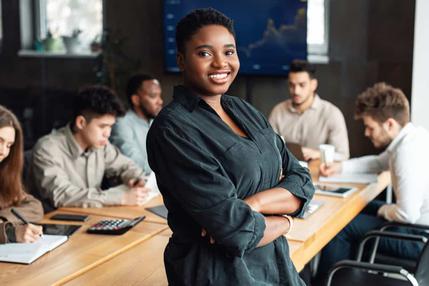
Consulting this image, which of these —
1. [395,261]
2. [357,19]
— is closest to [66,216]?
[395,261]

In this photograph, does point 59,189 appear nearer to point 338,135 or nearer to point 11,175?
point 11,175

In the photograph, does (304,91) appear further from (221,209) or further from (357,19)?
(221,209)

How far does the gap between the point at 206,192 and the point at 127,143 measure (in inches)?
102

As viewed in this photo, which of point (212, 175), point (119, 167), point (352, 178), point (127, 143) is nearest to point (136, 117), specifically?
point (127, 143)

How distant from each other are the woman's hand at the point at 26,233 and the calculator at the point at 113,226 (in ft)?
0.81

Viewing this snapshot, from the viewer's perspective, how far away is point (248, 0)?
561cm

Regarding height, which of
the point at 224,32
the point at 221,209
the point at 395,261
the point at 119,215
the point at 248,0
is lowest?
the point at 395,261

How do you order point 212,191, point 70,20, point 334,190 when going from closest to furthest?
point 212,191
point 334,190
point 70,20

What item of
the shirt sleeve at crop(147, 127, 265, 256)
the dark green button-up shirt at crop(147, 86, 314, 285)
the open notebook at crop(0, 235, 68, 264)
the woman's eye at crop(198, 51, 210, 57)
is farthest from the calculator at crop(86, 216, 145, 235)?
the woman's eye at crop(198, 51, 210, 57)

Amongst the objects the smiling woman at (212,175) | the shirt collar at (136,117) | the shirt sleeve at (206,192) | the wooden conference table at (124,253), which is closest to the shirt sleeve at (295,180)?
the smiling woman at (212,175)

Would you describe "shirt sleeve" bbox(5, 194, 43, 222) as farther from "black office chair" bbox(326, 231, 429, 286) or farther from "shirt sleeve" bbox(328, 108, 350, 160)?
"shirt sleeve" bbox(328, 108, 350, 160)

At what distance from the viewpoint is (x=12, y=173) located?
2490 mm

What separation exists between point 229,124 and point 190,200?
0.76 feet

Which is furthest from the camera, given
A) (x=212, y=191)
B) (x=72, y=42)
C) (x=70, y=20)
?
(x=70, y=20)
